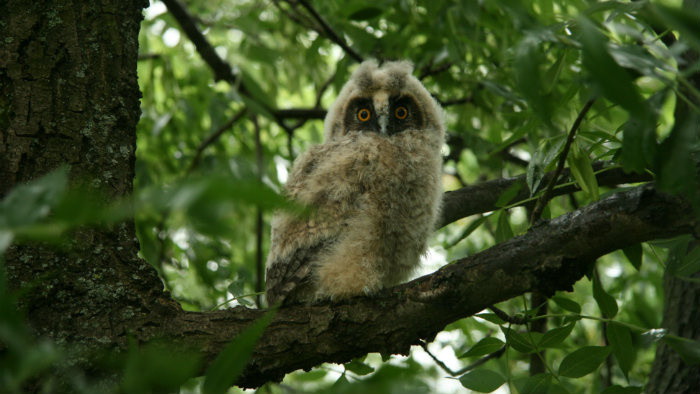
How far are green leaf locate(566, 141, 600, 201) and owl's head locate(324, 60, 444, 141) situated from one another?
1.04 m

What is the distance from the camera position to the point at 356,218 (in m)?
1.96

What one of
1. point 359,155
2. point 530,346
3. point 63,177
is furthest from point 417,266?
A: point 63,177

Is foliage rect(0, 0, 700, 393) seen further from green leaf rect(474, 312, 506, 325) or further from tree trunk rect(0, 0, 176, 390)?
tree trunk rect(0, 0, 176, 390)

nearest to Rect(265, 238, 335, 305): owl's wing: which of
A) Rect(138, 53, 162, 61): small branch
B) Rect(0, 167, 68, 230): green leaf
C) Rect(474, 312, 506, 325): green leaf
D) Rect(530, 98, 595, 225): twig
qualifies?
Rect(474, 312, 506, 325): green leaf

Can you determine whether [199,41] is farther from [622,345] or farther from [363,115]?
[622,345]

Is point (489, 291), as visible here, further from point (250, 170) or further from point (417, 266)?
point (250, 170)

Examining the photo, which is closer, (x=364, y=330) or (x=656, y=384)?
(x=364, y=330)

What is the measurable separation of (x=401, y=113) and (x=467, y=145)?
0.36m

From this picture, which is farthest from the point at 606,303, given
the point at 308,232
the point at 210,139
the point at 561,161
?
the point at 210,139

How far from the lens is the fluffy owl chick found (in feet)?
6.23

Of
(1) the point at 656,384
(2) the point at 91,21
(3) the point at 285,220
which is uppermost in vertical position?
(2) the point at 91,21

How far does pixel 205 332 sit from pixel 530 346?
0.97 metres

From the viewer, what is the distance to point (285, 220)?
2.07 meters

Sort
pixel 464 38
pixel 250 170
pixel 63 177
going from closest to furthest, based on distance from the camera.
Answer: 1. pixel 63 177
2. pixel 250 170
3. pixel 464 38
